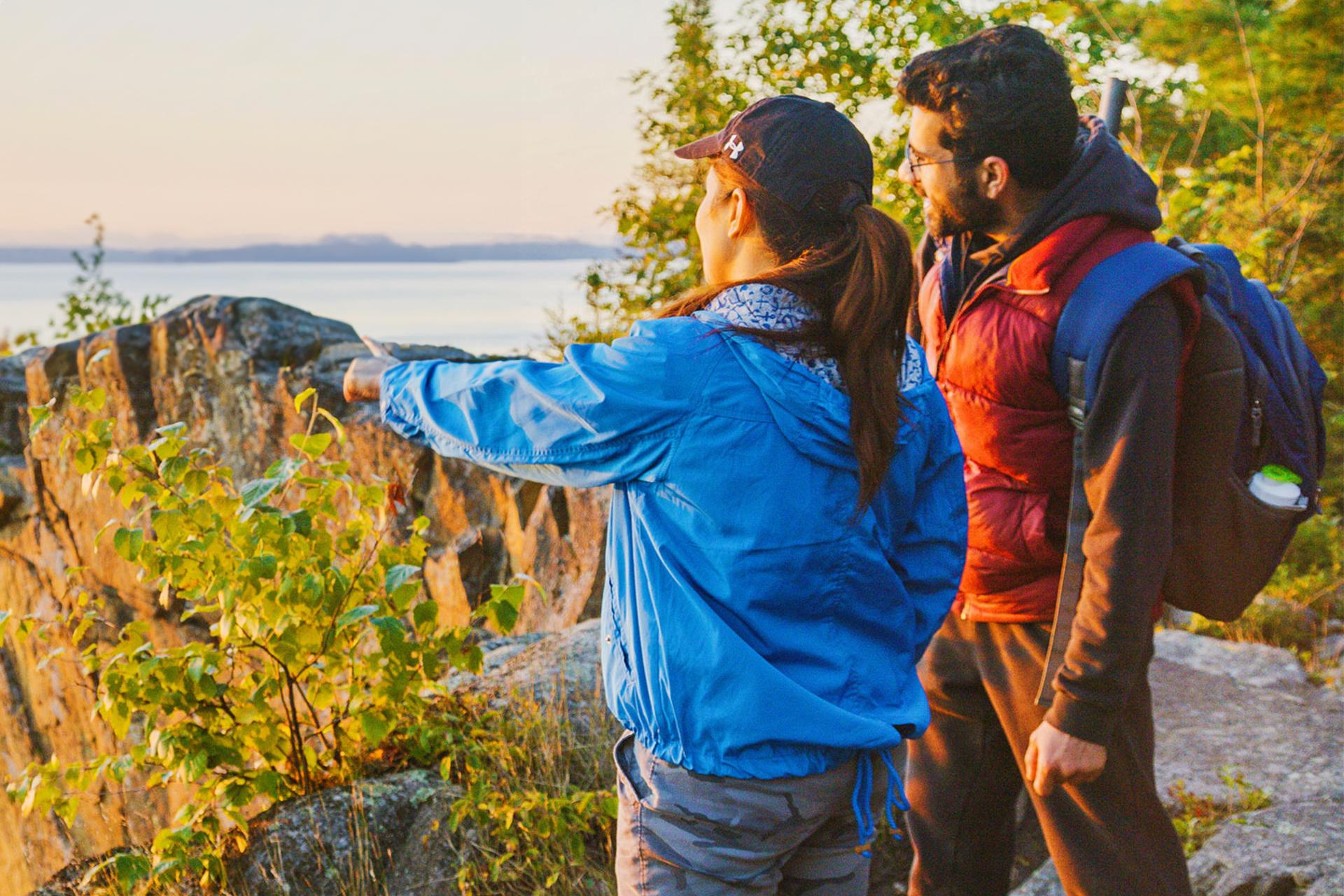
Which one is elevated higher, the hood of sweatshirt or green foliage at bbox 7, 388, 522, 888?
the hood of sweatshirt

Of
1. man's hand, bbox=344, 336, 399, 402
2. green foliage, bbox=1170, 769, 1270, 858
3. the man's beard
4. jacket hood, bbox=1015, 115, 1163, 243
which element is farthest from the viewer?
green foliage, bbox=1170, 769, 1270, 858

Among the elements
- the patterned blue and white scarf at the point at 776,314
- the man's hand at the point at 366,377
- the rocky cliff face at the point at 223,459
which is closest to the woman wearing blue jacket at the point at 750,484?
the patterned blue and white scarf at the point at 776,314

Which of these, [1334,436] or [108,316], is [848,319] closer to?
[108,316]

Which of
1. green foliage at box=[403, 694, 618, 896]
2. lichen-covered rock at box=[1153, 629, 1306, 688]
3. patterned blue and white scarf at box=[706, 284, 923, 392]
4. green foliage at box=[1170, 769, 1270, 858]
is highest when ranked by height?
patterned blue and white scarf at box=[706, 284, 923, 392]

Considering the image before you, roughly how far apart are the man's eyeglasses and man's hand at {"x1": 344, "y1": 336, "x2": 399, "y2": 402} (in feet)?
3.51

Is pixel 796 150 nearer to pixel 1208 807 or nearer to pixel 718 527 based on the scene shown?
pixel 718 527

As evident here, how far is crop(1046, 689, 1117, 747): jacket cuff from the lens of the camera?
1950 millimetres

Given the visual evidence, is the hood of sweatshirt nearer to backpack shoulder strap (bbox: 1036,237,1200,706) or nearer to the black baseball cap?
backpack shoulder strap (bbox: 1036,237,1200,706)

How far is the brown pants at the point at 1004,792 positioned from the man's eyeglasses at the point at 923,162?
904 mm

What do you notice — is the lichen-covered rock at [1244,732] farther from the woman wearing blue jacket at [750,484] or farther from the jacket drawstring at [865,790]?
the woman wearing blue jacket at [750,484]

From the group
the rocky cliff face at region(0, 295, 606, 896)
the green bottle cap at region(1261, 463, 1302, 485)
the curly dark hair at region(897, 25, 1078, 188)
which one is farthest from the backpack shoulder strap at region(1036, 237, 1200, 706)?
the rocky cliff face at region(0, 295, 606, 896)

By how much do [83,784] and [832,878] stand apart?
200 centimetres

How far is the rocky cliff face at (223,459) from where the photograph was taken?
4.62 m

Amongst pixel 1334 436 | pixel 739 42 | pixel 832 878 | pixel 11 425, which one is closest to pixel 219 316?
pixel 11 425
